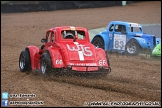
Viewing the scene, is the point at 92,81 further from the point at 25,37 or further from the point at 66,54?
the point at 25,37

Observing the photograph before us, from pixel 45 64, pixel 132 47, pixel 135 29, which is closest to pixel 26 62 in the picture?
pixel 45 64

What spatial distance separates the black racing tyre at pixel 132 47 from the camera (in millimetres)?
14841

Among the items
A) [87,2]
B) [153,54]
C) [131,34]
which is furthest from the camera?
[87,2]

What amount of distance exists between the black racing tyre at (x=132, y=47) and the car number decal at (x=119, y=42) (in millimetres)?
248

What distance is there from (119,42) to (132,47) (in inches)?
28.7

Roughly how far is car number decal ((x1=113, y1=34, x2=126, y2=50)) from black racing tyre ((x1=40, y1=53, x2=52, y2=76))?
626 cm

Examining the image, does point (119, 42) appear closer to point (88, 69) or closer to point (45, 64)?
point (88, 69)

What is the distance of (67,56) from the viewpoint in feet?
30.4

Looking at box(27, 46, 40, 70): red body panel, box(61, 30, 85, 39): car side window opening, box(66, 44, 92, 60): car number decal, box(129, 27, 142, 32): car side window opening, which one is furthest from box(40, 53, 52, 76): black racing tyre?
box(129, 27, 142, 32): car side window opening

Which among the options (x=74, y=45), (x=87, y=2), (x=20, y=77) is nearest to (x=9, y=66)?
(x=20, y=77)

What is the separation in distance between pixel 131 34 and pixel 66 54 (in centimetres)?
Answer: 645

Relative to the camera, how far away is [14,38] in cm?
1989

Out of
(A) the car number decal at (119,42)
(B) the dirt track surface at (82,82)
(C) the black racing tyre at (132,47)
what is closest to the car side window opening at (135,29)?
(A) the car number decal at (119,42)

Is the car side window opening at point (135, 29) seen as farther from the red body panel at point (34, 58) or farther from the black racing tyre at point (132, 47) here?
the red body panel at point (34, 58)
